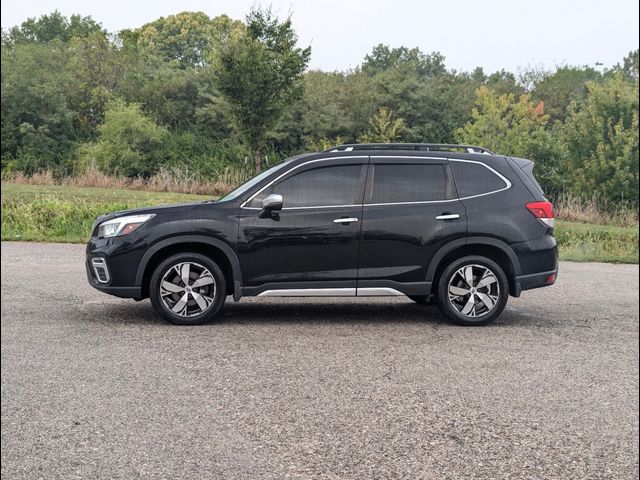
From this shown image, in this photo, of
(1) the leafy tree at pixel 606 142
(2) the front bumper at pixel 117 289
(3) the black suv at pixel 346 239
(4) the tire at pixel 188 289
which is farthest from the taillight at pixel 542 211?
(2) the front bumper at pixel 117 289

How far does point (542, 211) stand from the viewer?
7.69m

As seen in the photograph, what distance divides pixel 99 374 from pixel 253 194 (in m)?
2.62

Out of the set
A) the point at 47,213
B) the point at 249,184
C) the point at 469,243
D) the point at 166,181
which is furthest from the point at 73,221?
the point at 469,243

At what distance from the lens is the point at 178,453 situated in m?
3.88

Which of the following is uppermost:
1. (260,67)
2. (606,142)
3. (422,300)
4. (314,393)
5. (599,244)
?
(260,67)

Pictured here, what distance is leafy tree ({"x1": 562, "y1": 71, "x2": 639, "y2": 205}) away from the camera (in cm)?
1230

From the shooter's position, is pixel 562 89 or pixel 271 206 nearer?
pixel 271 206

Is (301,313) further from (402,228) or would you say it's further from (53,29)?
(53,29)

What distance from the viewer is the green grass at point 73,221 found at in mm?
13117

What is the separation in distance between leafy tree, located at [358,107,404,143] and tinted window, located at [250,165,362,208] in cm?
112

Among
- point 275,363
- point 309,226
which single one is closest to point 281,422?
point 275,363

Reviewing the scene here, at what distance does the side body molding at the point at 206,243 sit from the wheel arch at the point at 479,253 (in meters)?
1.88

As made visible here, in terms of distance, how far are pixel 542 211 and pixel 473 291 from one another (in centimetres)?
109

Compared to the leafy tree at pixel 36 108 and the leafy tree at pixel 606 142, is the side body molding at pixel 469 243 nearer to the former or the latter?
the leafy tree at pixel 606 142
